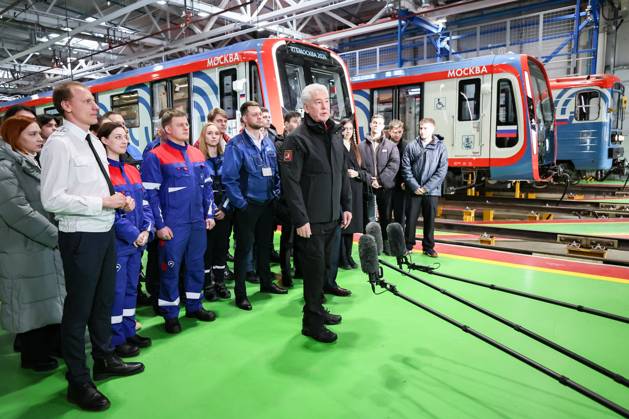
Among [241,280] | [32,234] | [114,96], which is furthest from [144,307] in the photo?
[114,96]

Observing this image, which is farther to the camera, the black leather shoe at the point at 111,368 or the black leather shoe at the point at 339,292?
the black leather shoe at the point at 339,292

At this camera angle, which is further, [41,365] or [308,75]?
[308,75]

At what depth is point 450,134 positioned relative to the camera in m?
9.23

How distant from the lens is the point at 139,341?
3.20 m

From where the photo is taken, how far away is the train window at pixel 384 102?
10023 mm

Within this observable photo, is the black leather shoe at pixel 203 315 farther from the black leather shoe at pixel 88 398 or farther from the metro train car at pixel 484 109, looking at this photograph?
the metro train car at pixel 484 109

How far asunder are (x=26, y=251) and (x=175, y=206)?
102cm

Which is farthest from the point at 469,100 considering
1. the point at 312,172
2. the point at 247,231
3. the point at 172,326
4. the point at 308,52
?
the point at 172,326

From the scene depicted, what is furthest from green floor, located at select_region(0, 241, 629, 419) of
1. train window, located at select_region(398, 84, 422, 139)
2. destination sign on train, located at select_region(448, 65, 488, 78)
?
train window, located at select_region(398, 84, 422, 139)

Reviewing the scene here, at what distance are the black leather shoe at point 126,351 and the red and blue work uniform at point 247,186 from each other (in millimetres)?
1108

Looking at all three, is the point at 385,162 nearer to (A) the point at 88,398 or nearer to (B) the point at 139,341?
(B) the point at 139,341

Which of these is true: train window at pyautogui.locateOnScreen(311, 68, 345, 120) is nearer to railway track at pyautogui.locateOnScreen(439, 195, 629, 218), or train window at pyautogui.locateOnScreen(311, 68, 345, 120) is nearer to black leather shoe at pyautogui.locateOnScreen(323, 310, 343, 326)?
railway track at pyautogui.locateOnScreen(439, 195, 629, 218)

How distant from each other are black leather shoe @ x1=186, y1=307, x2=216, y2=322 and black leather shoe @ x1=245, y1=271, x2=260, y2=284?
108cm

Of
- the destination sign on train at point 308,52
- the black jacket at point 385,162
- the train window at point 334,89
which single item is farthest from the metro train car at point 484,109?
the black jacket at point 385,162
